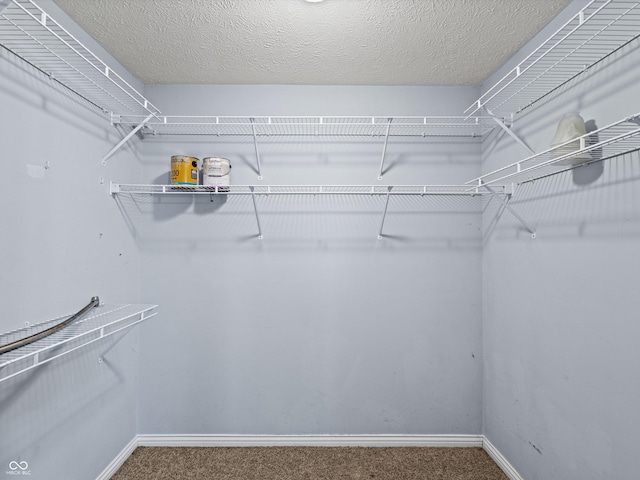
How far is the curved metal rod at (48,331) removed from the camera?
1001 mm

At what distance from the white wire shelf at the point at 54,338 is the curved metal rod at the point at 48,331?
2cm

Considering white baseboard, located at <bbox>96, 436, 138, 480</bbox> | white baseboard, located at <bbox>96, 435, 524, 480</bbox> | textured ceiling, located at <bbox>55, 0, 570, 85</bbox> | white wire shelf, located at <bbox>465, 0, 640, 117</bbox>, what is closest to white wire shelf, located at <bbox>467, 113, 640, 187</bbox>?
white wire shelf, located at <bbox>465, 0, 640, 117</bbox>

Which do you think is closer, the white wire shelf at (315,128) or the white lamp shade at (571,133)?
the white lamp shade at (571,133)

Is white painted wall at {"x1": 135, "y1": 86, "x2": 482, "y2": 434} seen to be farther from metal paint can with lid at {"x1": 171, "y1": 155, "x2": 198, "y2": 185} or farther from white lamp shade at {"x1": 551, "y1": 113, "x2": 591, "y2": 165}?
white lamp shade at {"x1": 551, "y1": 113, "x2": 591, "y2": 165}

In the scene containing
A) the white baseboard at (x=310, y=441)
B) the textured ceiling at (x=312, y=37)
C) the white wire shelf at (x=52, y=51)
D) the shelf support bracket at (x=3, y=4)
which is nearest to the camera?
the shelf support bracket at (x=3, y=4)

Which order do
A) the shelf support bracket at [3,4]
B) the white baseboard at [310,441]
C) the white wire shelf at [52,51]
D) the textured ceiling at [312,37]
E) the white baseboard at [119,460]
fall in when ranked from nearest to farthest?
the shelf support bracket at [3,4] < the white wire shelf at [52,51] < the textured ceiling at [312,37] < the white baseboard at [119,460] < the white baseboard at [310,441]

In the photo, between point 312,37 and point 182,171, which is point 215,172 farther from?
point 312,37

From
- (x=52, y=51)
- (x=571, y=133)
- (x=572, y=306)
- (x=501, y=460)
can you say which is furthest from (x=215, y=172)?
(x=501, y=460)

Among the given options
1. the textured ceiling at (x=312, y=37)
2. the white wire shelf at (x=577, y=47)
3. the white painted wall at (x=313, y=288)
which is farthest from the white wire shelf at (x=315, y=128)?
the white wire shelf at (x=577, y=47)

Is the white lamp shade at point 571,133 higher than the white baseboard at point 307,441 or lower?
higher

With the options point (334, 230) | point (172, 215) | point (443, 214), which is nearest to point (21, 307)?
point (172, 215)

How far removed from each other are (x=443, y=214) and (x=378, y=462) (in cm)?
139

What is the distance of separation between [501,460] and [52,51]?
2.60 meters

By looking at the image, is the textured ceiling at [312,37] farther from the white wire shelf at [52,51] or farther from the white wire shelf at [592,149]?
the white wire shelf at [592,149]
